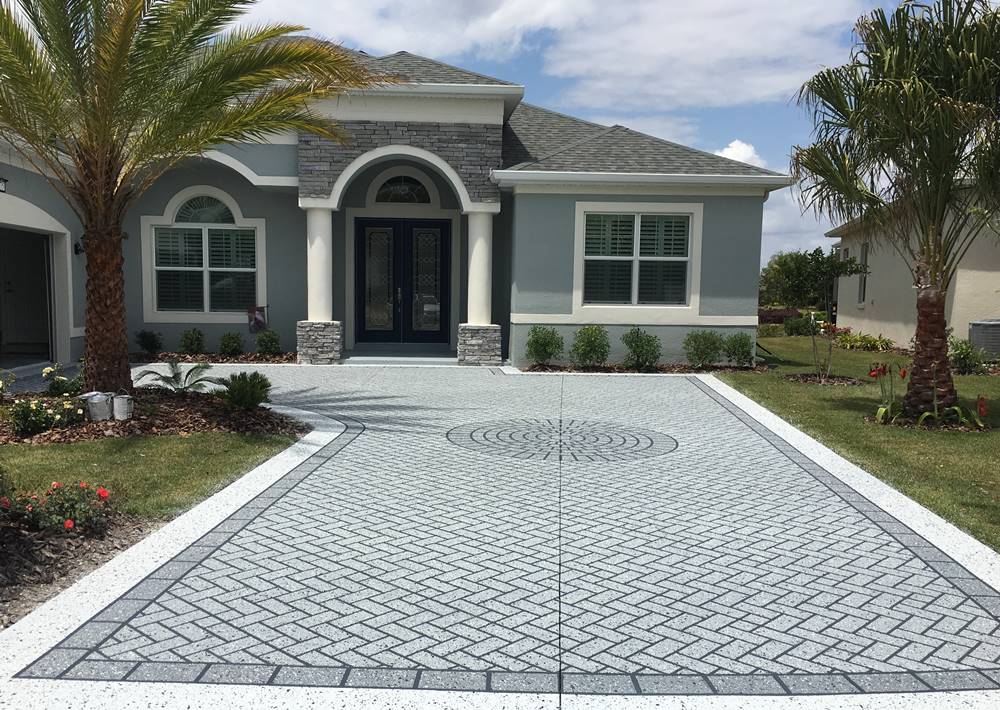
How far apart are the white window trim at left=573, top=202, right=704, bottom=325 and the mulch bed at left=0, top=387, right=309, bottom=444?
748 cm

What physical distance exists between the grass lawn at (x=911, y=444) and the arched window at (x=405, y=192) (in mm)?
7738

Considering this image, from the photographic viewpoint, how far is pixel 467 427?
9.59 m

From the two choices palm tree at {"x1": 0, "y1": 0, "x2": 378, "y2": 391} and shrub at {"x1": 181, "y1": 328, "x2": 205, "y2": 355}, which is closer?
palm tree at {"x1": 0, "y1": 0, "x2": 378, "y2": 391}

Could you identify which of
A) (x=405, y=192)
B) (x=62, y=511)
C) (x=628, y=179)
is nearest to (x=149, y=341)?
(x=405, y=192)

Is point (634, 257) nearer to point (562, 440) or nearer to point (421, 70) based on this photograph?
point (421, 70)

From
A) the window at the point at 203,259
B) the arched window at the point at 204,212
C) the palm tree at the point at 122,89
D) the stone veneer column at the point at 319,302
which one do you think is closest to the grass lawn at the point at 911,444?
the palm tree at the point at 122,89

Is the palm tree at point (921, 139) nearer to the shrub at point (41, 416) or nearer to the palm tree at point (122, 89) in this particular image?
the palm tree at point (122, 89)

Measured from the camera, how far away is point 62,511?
5352 millimetres

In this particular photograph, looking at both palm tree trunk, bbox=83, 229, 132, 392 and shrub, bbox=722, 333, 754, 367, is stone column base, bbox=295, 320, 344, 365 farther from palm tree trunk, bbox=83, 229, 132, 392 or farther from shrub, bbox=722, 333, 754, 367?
shrub, bbox=722, 333, 754, 367

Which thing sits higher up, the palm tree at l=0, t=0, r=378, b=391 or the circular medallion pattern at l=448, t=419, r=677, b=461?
the palm tree at l=0, t=0, r=378, b=391

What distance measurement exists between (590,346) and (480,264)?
108 inches

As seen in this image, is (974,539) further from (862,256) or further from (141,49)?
(862,256)

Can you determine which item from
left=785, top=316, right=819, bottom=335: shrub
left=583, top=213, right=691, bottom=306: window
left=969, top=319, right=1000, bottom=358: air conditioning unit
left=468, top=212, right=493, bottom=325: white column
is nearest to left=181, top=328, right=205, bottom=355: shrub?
left=468, top=212, right=493, bottom=325: white column

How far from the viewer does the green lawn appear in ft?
20.7
